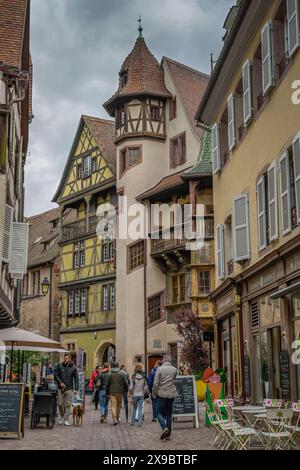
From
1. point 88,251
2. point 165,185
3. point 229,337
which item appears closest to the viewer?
point 229,337

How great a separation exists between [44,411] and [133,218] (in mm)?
20524

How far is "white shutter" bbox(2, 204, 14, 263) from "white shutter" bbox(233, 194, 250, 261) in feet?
19.5

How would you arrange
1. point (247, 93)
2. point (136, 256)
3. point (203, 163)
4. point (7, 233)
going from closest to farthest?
point (247, 93) → point (7, 233) → point (203, 163) → point (136, 256)

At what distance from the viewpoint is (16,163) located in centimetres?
2244

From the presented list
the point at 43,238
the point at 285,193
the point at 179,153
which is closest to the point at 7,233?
the point at 285,193

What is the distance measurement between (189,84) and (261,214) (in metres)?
23.4

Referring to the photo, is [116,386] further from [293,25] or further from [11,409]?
[293,25]

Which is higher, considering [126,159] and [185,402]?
[126,159]

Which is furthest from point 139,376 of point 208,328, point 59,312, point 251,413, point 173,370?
point 59,312

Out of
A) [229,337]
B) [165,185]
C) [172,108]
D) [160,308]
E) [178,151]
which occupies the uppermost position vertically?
[172,108]

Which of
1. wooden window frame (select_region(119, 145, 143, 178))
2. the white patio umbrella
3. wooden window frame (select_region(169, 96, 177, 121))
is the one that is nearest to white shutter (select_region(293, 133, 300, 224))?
the white patio umbrella

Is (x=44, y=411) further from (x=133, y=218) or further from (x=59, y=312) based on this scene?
(x=59, y=312)

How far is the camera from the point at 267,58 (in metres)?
15.3
